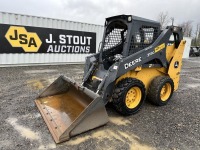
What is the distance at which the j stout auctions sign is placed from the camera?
10.0m

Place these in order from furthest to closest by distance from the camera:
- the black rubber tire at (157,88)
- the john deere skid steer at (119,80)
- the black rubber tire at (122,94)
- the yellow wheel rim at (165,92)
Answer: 1. the yellow wheel rim at (165,92)
2. the black rubber tire at (157,88)
3. the black rubber tire at (122,94)
4. the john deere skid steer at (119,80)

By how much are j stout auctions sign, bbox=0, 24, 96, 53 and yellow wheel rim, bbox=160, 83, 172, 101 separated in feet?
26.0

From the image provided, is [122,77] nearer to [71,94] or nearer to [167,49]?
[71,94]

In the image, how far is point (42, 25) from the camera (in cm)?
1090

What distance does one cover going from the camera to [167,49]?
5137 mm

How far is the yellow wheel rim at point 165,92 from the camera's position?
16.9 ft

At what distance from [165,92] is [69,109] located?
2673 mm

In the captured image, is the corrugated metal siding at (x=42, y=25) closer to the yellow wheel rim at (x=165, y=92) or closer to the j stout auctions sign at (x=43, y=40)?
the j stout auctions sign at (x=43, y=40)

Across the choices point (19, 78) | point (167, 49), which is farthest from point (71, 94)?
point (19, 78)

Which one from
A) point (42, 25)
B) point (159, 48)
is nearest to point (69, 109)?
point (159, 48)

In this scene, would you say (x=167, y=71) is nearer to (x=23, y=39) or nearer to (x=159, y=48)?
(x=159, y=48)

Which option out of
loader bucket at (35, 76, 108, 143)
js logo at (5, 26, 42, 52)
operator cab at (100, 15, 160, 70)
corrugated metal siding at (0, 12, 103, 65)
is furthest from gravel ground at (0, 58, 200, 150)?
js logo at (5, 26, 42, 52)

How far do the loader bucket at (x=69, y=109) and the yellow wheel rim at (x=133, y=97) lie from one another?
2.69 ft

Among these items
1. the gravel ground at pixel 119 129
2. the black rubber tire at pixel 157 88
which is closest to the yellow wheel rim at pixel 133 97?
the gravel ground at pixel 119 129
